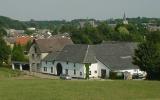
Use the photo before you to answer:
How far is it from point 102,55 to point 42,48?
14.5 meters

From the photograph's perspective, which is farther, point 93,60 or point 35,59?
point 35,59

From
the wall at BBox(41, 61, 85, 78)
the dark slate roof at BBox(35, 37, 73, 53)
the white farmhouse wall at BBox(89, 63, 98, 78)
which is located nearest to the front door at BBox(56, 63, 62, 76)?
the wall at BBox(41, 61, 85, 78)

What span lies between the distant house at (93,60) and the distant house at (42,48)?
336cm

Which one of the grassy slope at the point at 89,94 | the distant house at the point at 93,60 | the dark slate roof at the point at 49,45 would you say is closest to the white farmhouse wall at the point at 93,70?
the distant house at the point at 93,60

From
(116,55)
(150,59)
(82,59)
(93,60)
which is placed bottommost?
(150,59)

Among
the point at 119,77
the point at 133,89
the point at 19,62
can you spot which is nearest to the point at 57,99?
the point at 133,89

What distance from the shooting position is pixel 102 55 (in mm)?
68312

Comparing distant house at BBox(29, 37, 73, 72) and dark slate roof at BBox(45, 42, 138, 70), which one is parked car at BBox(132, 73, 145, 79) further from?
distant house at BBox(29, 37, 73, 72)

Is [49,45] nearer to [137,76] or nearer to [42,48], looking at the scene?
[42,48]

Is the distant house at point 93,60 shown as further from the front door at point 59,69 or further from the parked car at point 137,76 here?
the parked car at point 137,76

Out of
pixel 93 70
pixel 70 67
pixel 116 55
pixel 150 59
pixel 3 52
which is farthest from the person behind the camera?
pixel 3 52

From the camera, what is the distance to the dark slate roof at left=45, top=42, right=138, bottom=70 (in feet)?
215

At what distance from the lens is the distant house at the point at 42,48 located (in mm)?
78062

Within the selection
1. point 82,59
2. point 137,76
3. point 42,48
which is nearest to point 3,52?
point 42,48
